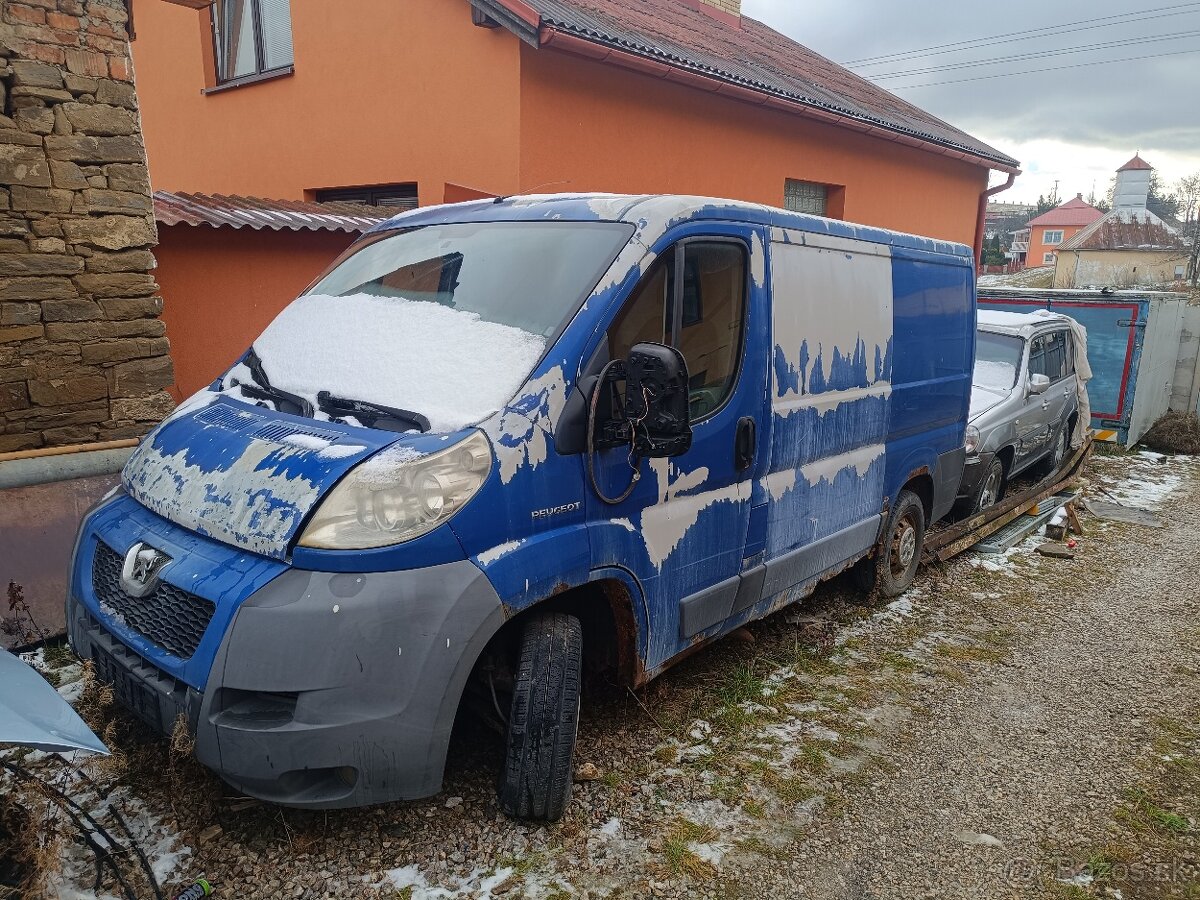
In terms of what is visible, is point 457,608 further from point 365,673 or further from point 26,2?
point 26,2

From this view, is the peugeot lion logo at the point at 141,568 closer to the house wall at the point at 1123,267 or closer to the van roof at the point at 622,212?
the van roof at the point at 622,212

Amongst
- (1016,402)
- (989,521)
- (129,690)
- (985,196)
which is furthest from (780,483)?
(985,196)

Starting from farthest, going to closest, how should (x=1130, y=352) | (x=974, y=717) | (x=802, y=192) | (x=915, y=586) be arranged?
(x=802, y=192) → (x=1130, y=352) → (x=915, y=586) → (x=974, y=717)

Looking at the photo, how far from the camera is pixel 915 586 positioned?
5586 millimetres

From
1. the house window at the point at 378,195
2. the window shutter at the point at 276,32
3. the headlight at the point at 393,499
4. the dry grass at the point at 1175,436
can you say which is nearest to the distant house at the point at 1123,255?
the dry grass at the point at 1175,436

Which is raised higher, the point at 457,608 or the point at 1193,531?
the point at 457,608

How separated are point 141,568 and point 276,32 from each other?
9870 mm

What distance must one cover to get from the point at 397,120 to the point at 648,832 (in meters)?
8.07

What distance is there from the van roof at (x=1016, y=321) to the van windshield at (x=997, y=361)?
74mm

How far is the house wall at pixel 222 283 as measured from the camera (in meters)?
6.08

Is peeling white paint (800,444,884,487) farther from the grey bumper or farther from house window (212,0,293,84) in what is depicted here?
house window (212,0,293,84)

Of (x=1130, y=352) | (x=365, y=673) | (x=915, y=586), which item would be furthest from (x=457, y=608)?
(x=1130, y=352)

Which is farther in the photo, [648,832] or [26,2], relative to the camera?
[26,2]

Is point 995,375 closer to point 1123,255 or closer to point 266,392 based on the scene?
point 266,392
